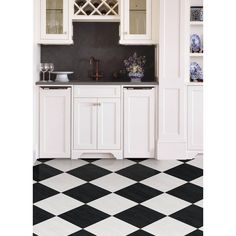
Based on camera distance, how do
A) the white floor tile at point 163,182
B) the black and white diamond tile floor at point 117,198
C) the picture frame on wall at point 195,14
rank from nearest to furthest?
the black and white diamond tile floor at point 117,198 < the white floor tile at point 163,182 < the picture frame on wall at point 195,14

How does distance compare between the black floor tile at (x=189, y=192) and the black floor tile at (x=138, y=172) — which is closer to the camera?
the black floor tile at (x=189, y=192)

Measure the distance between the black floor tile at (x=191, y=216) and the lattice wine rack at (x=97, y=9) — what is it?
2337 mm

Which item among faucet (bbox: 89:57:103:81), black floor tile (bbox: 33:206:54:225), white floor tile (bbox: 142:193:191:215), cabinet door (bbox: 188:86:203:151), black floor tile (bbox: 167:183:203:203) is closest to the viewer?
black floor tile (bbox: 33:206:54:225)

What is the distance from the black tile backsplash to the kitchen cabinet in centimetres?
54

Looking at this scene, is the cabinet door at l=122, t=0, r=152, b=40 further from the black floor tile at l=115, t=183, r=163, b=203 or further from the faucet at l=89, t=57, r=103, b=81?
the black floor tile at l=115, t=183, r=163, b=203

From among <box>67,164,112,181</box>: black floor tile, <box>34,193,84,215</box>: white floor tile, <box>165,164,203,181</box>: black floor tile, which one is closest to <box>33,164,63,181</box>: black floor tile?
<box>67,164,112,181</box>: black floor tile

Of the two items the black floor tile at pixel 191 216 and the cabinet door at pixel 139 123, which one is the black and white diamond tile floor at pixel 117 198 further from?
the cabinet door at pixel 139 123

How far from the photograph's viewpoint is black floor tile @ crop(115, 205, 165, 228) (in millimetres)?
3646

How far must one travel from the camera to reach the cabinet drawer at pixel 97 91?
17.4 feet

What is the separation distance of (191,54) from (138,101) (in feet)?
2.38

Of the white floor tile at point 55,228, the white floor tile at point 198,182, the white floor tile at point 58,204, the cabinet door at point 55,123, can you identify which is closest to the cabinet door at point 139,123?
the cabinet door at point 55,123

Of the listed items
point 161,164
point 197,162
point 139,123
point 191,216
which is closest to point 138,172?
point 161,164
